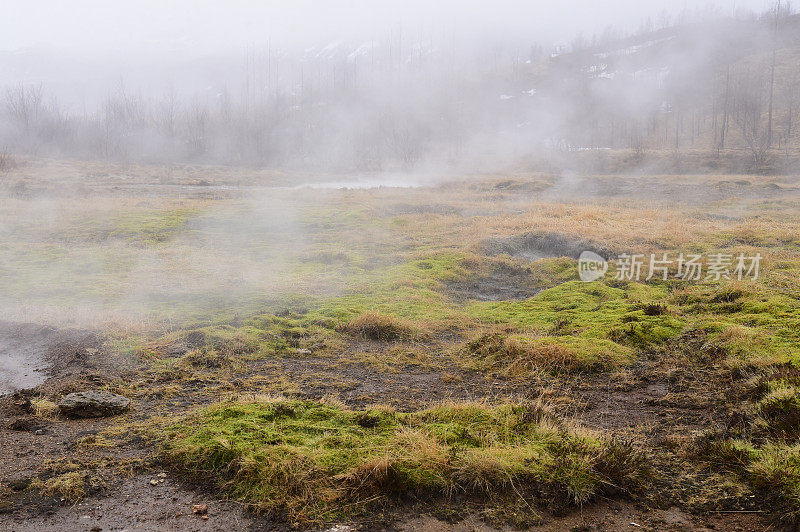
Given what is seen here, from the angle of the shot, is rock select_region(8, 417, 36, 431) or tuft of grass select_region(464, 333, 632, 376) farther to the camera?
tuft of grass select_region(464, 333, 632, 376)

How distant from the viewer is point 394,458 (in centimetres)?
484

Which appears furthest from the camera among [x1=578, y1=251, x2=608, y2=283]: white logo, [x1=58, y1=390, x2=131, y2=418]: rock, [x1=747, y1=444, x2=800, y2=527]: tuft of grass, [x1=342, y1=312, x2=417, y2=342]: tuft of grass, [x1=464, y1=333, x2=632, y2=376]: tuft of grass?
[x1=578, y1=251, x2=608, y2=283]: white logo

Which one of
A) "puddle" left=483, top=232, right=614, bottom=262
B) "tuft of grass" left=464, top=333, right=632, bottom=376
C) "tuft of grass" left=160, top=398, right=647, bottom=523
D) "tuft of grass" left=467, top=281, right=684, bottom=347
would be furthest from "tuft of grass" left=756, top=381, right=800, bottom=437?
"puddle" left=483, top=232, right=614, bottom=262

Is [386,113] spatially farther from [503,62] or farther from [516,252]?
[516,252]

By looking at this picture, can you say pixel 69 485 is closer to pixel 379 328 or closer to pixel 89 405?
pixel 89 405

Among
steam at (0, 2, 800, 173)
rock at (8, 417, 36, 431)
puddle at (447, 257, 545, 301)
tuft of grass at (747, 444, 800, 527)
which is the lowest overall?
rock at (8, 417, 36, 431)

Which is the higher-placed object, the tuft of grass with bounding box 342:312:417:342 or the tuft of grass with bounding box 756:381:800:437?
the tuft of grass with bounding box 756:381:800:437

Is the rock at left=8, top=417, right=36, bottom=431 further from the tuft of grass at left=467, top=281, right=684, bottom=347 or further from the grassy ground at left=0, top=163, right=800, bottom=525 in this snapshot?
the tuft of grass at left=467, top=281, right=684, bottom=347

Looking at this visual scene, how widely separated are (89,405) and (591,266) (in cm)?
1260

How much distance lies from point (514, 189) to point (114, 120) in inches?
2806

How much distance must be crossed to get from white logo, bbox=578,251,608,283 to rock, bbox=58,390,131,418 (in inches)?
425

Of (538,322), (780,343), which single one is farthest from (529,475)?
(538,322)

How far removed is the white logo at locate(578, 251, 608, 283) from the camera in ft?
46.3

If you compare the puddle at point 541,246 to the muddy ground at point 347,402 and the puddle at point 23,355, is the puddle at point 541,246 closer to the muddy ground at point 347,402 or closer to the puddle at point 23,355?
the muddy ground at point 347,402
